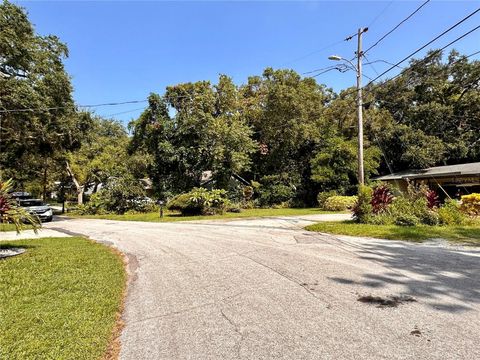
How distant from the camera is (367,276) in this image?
6273mm

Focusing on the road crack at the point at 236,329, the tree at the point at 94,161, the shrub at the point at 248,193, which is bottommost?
the road crack at the point at 236,329

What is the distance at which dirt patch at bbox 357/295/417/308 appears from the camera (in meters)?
4.78

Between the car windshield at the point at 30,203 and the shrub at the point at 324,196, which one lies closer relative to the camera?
the car windshield at the point at 30,203

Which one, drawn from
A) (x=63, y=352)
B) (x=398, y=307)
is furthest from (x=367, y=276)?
(x=63, y=352)

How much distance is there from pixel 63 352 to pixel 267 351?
7.02ft

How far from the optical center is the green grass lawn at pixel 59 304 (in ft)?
12.2

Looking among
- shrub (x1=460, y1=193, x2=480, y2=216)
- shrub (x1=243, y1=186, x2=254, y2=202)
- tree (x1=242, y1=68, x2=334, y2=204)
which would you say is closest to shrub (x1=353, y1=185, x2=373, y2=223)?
shrub (x1=460, y1=193, x2=480, y2=216)

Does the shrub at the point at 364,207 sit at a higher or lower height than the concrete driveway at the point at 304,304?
higher

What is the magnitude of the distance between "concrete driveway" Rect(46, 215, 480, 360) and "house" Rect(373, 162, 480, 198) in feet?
55.8

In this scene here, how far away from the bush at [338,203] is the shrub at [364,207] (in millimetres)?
8477

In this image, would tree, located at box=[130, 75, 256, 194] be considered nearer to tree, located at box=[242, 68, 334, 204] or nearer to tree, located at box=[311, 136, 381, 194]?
tree, located at box=[242, 68, 334, 204]

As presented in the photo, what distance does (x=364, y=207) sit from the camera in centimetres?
1407

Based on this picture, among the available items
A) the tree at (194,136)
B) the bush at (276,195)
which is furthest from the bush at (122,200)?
the bush at (276,195)

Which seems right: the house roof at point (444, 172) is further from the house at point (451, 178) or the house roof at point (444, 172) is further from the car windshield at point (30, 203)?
the car windshield at point (30, 203)
